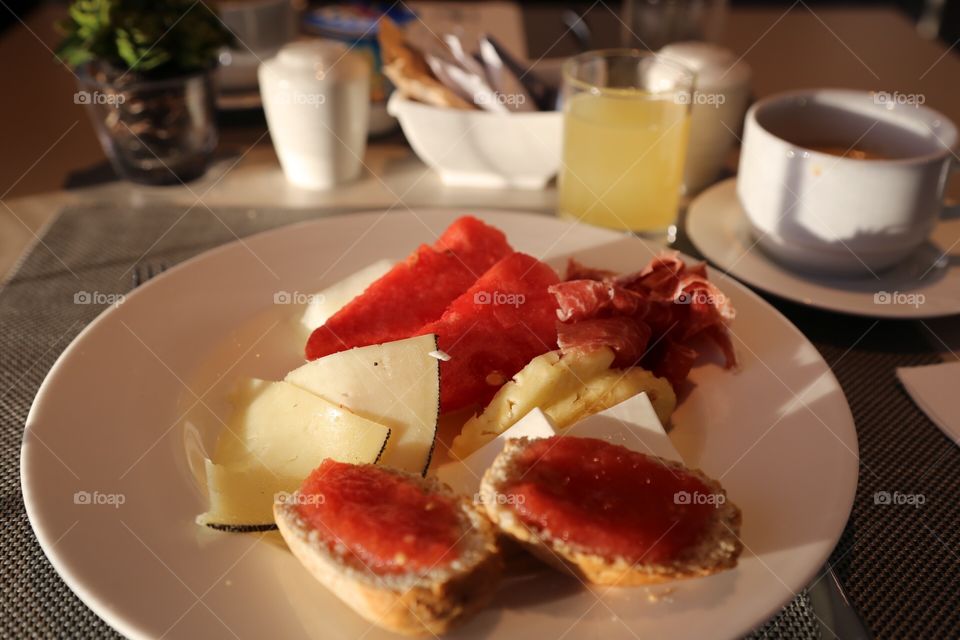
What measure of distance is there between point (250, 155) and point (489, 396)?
134 cm

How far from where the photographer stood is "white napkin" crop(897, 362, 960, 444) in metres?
1.30

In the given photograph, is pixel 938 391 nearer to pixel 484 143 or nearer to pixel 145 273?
pixel 484 143

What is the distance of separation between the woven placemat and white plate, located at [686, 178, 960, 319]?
0.06m

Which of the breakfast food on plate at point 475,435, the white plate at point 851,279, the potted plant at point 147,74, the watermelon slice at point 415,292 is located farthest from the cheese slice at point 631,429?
the potted plant at point 147,74

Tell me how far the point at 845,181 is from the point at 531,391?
0.77 m

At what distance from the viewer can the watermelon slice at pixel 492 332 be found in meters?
1.26

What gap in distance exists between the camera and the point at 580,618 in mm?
889

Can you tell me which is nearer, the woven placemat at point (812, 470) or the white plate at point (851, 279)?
the woven placemat at point (812, 470)

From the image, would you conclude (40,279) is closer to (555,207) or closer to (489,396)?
(489,396)

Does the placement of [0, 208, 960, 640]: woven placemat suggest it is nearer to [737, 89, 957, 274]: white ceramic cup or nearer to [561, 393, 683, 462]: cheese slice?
[737, 89, 957, 274]: white ceramic cup

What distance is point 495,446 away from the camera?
1.09 m

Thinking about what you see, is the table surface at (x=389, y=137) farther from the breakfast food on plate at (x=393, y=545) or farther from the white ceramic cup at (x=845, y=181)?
the breakfast food on plate at (x=393, y=545)

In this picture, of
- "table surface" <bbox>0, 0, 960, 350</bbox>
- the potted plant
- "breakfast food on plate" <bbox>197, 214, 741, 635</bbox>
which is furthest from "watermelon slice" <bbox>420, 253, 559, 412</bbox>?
the potted plant

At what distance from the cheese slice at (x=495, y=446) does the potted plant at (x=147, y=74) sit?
136 cm
